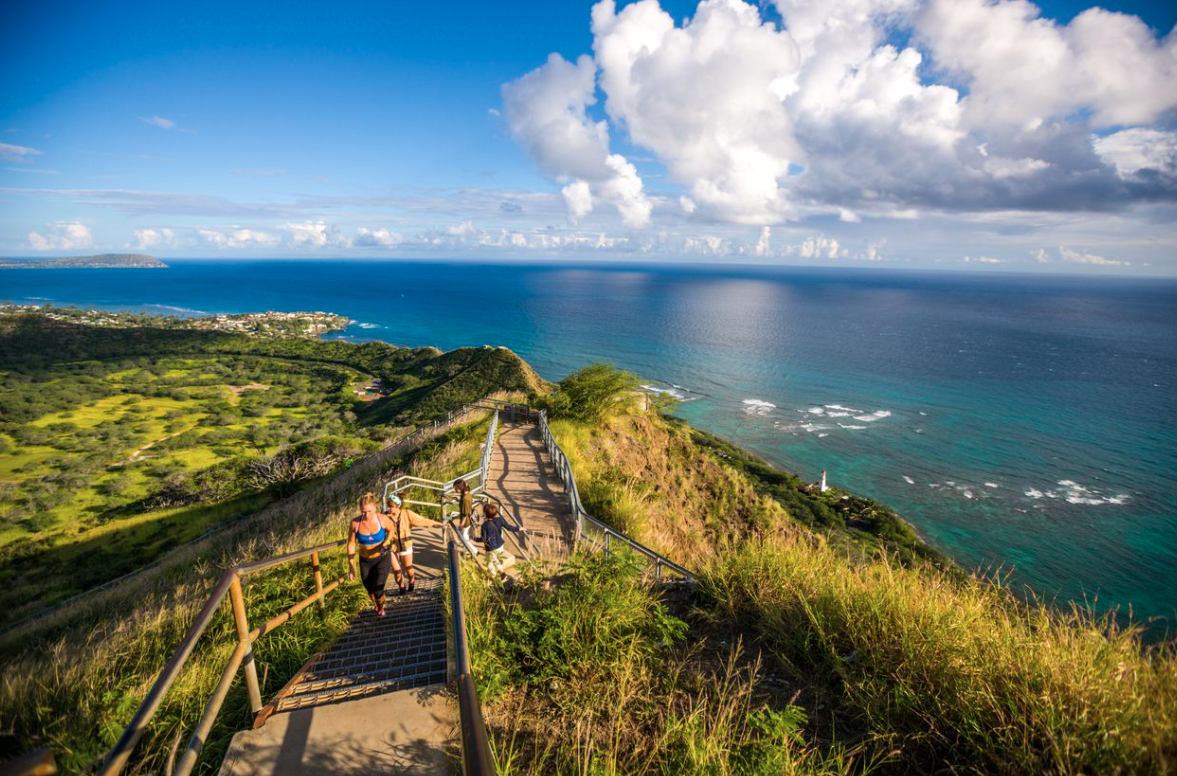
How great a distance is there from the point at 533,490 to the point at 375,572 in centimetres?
764

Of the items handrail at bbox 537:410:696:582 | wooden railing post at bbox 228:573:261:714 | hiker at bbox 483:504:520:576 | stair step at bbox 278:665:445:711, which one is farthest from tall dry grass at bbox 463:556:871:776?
hiker at bbox 483:504:520:576

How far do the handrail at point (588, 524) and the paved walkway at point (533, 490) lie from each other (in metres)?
0.31

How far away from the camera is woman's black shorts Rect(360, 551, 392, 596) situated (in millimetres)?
6246

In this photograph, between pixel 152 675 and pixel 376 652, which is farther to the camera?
pixel 376 652

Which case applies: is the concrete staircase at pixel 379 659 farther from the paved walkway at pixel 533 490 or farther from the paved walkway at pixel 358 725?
the paved walkway at pixel 533 490

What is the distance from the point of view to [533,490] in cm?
1382

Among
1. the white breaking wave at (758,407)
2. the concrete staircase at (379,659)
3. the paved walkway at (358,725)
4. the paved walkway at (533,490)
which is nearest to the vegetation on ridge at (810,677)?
the paved walkway at (358,725)

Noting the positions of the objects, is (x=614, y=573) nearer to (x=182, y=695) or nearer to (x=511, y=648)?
(x=511, y=648)

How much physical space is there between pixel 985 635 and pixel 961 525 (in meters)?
33.6

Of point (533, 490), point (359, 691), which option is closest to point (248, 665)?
point (359, 691)

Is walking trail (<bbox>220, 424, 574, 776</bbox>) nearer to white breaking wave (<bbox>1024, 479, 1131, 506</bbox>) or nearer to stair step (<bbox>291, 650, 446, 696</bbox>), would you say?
stair step (<bbox>291, 650, 446, 696</bbox>)

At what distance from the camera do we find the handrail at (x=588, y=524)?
6.58m

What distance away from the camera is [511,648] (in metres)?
4.66

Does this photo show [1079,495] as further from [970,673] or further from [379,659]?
[379,659]
